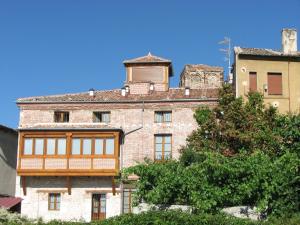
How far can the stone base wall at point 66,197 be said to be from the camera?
107ft

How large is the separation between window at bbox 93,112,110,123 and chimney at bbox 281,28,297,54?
459 inches

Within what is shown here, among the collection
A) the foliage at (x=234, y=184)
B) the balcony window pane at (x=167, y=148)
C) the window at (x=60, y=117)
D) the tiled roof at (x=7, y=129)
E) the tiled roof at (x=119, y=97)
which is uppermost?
the tiled roof at (x=119, y=97)

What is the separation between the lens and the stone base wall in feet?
107

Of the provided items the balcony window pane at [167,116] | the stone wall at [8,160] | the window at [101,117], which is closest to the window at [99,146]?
the window at [101,117]

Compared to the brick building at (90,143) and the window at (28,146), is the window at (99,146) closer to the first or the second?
the brick building at (90,143)

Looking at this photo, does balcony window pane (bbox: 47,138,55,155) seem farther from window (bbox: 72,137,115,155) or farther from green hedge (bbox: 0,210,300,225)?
green hedge (bbox: 0,210,300,225)

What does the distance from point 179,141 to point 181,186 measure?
32.4 feet

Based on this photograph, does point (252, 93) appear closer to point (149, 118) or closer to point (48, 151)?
point (149, 118)

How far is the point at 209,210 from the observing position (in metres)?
22.7

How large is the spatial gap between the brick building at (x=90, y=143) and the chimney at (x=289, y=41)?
5.26m

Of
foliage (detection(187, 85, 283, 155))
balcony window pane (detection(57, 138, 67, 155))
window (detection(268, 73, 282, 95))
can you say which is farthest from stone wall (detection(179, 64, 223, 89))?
balcony window pane (detection(57, 138, 67, 155))

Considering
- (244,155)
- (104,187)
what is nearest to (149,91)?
(104,187)

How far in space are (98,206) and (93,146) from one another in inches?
139

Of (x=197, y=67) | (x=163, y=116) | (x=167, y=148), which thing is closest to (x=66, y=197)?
(x=167, y=148)
